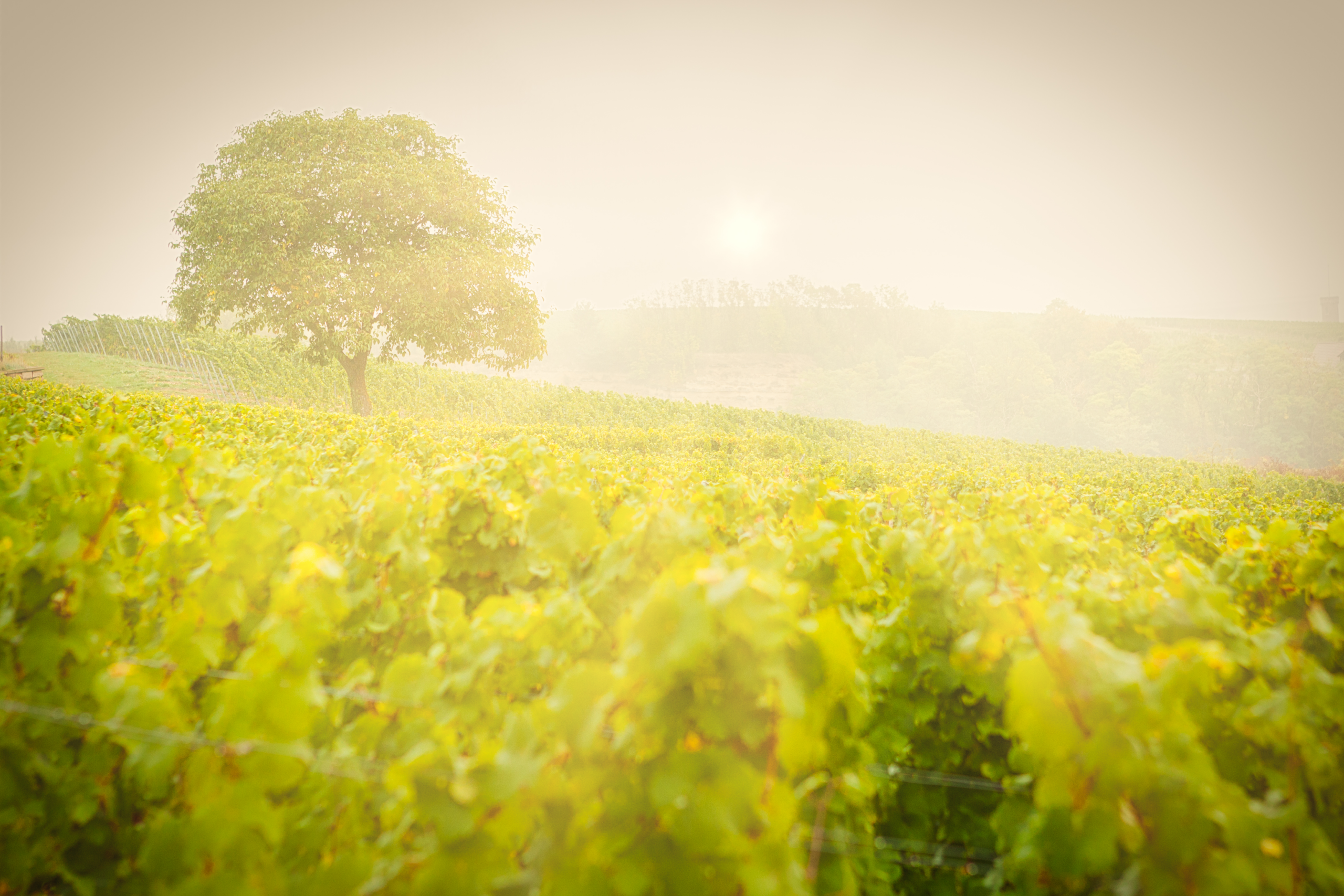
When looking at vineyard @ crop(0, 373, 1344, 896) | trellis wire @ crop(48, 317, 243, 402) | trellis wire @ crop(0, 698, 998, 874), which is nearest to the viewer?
vineyard @ crop(0, 373, 1344, 896)

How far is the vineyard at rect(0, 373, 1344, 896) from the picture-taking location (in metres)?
1.49

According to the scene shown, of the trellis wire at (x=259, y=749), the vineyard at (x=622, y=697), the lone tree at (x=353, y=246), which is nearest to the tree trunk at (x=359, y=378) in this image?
the lone tree at (x=353, y=246)

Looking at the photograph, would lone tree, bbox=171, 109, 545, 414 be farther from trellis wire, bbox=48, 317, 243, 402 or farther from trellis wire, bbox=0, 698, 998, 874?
trellis wire, bbox=0, 698, 998, 874

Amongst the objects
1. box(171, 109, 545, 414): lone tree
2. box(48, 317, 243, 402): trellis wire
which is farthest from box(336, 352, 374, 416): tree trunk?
box(48, 317, 243, 402): trellis wire

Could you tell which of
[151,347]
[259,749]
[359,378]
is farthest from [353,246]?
[151,347]

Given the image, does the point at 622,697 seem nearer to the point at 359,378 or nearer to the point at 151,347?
the point at 359,378

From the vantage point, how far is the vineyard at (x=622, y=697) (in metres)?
1.49

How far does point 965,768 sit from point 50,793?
4066mm

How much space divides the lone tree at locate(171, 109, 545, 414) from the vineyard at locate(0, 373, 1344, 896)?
71.3 feet

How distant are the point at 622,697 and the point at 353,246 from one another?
2785 cm

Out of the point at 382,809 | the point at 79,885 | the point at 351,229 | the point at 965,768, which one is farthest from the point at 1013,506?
the point at 351,229

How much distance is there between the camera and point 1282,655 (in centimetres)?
194

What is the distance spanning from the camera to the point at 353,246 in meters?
24.0

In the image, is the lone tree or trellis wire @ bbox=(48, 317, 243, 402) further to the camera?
trellis wire @ bbox=(48, 317, 243, 402)
